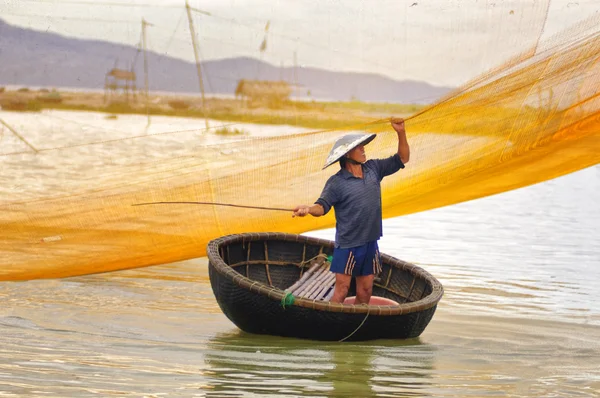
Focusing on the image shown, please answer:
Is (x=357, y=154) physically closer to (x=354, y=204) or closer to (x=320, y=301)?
(x=354, y=204)

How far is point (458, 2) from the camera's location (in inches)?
234

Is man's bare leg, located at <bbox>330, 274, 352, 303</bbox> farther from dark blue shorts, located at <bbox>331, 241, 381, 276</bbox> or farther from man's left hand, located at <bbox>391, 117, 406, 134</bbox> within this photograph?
man's left hand, located at <bbox>391, 117, 406, 134</bbox>

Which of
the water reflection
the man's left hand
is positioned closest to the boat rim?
the water reflection

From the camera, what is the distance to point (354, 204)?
5062mm

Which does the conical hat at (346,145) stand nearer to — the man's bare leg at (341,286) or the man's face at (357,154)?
the man's face at (357,154)

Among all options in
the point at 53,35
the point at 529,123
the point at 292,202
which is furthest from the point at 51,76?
the point at 529,123

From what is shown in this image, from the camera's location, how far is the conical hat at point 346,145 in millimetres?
4996

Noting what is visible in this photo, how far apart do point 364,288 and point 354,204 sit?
55 centimetres

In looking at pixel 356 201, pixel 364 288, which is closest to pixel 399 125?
pixel 356 201

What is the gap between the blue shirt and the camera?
16.6 feet

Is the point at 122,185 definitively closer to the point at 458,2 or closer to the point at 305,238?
the point at 305,238

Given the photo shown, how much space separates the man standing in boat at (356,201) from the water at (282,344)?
47cm

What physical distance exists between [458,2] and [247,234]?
6.93ft

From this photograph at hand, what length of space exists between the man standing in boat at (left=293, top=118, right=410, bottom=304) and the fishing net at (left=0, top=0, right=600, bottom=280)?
81 centimetres
